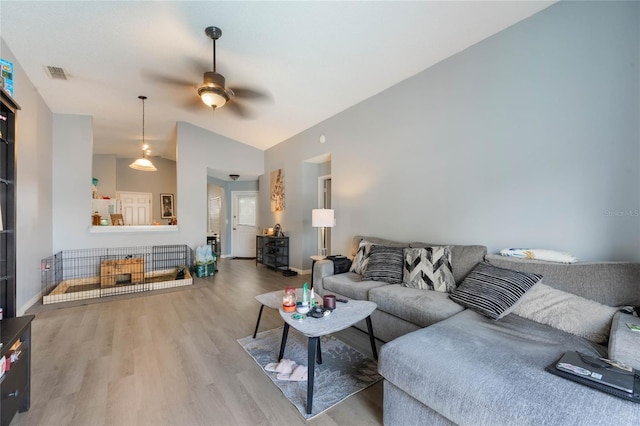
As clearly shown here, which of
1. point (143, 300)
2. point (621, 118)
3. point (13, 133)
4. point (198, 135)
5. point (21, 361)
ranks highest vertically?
point (198, 135)

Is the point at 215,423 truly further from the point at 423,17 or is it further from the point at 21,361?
the point at 423,17

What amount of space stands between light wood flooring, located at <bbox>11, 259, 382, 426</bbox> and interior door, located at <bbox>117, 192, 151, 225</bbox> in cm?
424

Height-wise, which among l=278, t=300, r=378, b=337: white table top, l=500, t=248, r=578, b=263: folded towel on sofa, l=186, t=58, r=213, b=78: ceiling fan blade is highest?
l=186, t=58, r=213, b=78: ceiling fan blade

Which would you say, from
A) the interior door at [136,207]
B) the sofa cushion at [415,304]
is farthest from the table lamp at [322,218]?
the interior door at [136,207]

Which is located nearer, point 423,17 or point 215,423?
point 215,423

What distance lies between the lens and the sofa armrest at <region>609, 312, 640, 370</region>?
1252 mm

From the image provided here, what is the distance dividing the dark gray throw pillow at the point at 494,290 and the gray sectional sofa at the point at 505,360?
64 mm

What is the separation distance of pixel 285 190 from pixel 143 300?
319 centimetres

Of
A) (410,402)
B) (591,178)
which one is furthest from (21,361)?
(591,178)

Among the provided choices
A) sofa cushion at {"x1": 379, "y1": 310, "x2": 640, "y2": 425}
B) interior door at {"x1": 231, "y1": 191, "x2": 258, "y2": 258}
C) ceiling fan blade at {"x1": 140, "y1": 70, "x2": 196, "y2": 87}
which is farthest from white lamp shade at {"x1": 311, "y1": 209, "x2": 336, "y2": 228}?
interior door at {"x1": 231, "y1": 191, "x2": 258, "y2": 258}

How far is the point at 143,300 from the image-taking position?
3.76 m

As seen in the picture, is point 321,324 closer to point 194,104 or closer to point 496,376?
point 496,376

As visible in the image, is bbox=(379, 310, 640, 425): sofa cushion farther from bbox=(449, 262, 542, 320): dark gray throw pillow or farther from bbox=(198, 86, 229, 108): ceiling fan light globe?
bbox=(198, 86, 229, 108): ceiling fan light globe

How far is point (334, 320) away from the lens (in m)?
1.85
